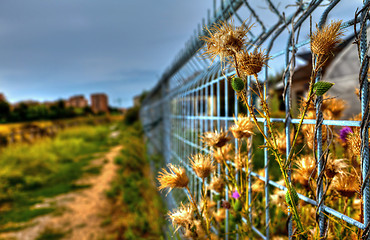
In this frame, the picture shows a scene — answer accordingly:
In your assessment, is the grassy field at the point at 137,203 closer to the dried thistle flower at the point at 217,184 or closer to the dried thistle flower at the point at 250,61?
the dried thistle flower at the point at 217,184

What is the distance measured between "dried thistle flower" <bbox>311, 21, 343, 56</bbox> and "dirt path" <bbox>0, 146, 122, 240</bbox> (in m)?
3.29

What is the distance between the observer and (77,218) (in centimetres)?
373

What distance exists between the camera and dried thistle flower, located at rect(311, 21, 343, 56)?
0.54 metres

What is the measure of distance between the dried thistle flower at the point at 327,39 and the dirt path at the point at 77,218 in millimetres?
3292

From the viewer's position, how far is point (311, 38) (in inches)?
23.6

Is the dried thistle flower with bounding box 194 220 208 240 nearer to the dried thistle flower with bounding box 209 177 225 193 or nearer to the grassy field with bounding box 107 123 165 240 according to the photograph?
the dried thistle flower with bounding box 209 177 225 193

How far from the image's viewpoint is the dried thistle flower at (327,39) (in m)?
0.54

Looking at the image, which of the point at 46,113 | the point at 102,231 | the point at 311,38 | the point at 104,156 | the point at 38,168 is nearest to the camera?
the point at 311,38

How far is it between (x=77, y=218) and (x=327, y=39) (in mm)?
4165

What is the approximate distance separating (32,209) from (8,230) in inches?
27.8

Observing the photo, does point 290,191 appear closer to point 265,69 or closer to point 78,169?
point 265,69

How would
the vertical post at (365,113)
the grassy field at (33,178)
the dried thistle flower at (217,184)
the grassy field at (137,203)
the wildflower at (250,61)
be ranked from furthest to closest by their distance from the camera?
the grassy field at (33,178), the grassy field at (137,203), the dried thistle flower at (217,184), the wildflower at (250,61), the vertical post at (365,113)

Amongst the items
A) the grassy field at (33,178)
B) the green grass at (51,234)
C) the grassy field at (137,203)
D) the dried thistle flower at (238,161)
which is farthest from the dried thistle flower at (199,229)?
the grassy field at (33,178)

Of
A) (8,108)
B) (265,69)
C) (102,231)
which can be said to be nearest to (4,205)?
(102,231)
